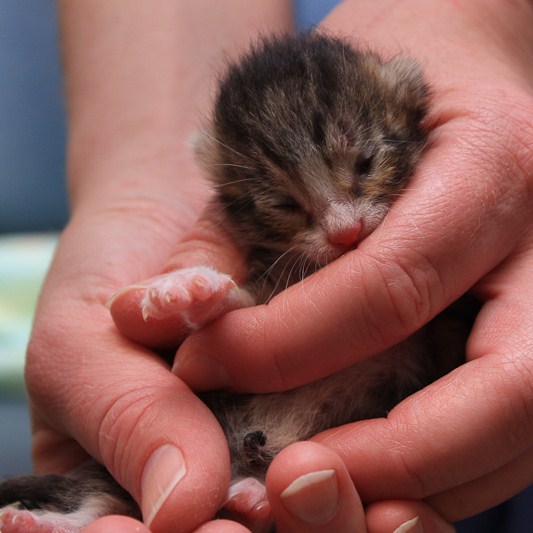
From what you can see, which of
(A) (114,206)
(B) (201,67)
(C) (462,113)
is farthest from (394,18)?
(A) (114,206)

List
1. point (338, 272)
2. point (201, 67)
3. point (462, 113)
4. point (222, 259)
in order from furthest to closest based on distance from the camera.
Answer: point (201, 67) → point (222, 259) → point (462, 113) → point (338, 272)

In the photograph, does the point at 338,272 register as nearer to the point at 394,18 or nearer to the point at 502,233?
the point at 502,233

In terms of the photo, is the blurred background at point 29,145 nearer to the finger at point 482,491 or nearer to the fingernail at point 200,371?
the fingernail at point 200,371

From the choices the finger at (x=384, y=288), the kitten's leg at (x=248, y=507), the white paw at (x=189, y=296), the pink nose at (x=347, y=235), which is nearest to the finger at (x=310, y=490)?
the kitten's leg at (x=248, y=507)

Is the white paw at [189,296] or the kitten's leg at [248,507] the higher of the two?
the white paw at [189,296]

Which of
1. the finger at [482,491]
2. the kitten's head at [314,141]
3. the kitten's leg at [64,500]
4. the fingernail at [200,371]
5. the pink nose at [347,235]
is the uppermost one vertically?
the kitten's head at [314,141]

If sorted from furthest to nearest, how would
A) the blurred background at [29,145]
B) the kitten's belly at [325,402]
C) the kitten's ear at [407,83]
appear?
the blurred background at [29,145] < the kitten's ear at [407,83] < the kitten's belly at [325,402]

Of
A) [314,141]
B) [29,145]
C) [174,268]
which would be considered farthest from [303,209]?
[29,145]

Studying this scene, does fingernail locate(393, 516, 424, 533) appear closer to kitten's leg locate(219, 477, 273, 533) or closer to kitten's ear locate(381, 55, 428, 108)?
kitten's leg locate(219, 477, 273, 533)
